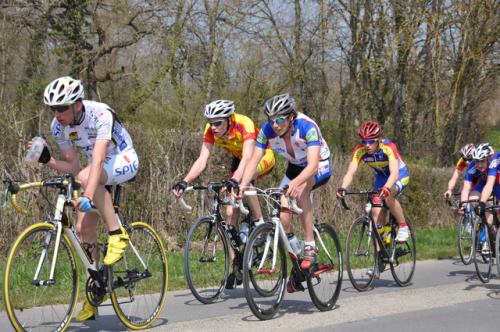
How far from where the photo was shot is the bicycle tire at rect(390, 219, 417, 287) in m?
9.95

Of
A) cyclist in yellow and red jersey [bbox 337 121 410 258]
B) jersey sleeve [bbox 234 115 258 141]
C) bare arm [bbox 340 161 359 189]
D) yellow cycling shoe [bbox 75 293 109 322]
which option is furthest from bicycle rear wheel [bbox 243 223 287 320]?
cyclist in yellow and red jersey [bbox 337 121 410 258]

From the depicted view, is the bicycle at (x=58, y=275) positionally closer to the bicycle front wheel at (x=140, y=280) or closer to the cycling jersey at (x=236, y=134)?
the bicycle front wheel at (x=140, y=280)

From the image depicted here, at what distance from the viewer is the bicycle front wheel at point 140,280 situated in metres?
6.43

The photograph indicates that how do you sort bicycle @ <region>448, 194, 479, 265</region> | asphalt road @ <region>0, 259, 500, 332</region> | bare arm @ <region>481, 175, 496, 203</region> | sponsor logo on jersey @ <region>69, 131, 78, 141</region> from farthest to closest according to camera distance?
bicycle @ <region>448, 194, 479, 265</region> < bare arm @ <region>481, 175, 496, 203</region> < asphalt road @ <region>0, 259, 500, 332</region> < sponsor logo on jersey @ <region>69, 131, 78, 141</region>

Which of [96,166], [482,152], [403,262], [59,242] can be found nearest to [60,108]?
[96,166]

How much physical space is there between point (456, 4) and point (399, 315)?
16.5m

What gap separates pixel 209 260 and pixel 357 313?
1652mm

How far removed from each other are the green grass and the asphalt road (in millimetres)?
685

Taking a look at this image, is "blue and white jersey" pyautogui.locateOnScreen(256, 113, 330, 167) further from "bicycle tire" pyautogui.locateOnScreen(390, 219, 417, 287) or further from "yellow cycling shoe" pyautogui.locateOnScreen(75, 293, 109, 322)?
"yellow cycling shoe" pyautogui.locateOnScreen(75, 293, 109, 322)

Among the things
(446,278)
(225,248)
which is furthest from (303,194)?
(446,278)

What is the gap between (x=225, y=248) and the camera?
8.27 meters

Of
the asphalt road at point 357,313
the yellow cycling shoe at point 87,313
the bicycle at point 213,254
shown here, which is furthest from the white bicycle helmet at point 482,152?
the yellow cycling shoe at point 87,313

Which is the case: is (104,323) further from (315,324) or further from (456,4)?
(456,4)

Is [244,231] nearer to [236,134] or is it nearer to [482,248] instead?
[236,134]
